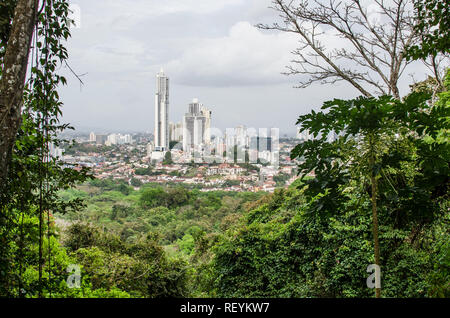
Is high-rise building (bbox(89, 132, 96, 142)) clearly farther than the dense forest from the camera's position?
Yes

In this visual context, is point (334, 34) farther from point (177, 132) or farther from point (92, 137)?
point (177, 132)

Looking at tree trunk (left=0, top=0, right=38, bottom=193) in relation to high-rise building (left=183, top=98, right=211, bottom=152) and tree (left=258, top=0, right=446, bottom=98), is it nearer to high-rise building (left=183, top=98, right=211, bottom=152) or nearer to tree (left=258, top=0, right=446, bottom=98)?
tree (left=258, top=0, right=446, bottom=98)

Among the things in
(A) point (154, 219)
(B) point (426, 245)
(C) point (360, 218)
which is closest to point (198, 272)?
(C) point (360, 218)

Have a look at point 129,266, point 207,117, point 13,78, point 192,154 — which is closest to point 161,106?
point 207,117

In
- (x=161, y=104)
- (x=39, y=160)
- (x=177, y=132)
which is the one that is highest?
(x=161, y=104)

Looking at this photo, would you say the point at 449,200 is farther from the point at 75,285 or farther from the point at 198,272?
the point at 198,272

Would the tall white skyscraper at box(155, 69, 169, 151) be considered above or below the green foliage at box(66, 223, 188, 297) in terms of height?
above

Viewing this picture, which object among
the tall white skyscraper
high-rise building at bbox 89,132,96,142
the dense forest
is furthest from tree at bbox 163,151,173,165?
the dense forest
